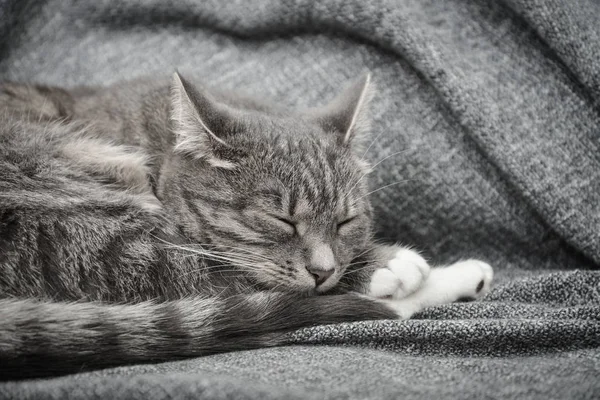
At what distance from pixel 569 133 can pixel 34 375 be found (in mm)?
1357

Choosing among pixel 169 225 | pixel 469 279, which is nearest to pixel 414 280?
pixel 469 279

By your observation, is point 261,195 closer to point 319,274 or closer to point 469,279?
point 319,274

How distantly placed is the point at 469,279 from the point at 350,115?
1.64ft

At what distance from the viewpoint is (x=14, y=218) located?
3.67 feet

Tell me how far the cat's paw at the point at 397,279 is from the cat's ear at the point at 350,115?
0.36m

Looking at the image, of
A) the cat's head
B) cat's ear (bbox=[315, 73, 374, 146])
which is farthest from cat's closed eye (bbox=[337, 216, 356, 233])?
cat's ear (bbox=[315, 73, 374, 146])

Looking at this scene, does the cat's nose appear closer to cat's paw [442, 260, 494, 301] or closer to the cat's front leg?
the cat's front leg

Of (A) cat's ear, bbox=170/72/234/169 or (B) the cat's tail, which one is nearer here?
(B) the cat's tail

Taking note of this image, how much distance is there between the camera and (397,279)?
50.3 inches

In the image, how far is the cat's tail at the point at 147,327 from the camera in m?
0.94

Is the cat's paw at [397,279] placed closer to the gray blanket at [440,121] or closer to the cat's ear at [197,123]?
the gray blanket at [440,121]

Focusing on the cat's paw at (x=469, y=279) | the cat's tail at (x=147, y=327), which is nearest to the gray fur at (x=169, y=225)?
the cat's tail at (x=147, y=327)

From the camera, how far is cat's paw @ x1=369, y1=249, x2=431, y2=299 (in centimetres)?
128

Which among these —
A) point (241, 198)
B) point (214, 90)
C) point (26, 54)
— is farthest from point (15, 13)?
point (241, 198)
